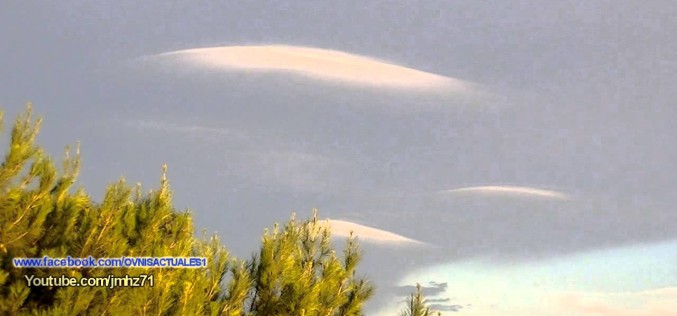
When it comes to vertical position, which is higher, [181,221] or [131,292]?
[181,221]

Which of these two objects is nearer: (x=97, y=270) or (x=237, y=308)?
(x=97, y=270)

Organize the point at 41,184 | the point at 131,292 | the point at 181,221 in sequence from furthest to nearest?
the point at 181,221, the point at 41,184, the point at 131,292

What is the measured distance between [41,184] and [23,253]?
737 mm

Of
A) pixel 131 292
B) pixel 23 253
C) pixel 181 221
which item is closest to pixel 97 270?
pixel 131 292

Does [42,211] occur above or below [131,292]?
above

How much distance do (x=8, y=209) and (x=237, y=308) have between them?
278 centimetres

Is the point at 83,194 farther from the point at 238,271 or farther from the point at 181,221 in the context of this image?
the point at 238,271

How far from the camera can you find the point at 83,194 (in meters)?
9.20

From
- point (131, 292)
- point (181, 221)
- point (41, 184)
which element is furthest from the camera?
point (181, 221)

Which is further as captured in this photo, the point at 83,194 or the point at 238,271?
the point at 238,271

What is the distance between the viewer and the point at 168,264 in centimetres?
851

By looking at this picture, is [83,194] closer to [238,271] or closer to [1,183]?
[1,183]

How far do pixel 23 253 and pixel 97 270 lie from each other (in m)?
0.95

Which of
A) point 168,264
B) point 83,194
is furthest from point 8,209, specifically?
point 168,264
